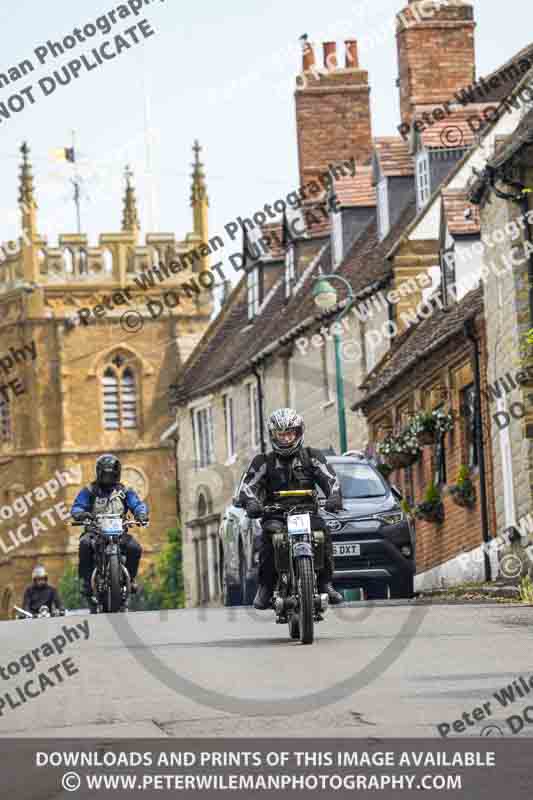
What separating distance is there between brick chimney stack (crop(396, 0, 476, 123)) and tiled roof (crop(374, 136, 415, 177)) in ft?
4.98

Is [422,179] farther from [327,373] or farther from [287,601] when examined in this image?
[287,601]

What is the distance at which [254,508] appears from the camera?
15828mm

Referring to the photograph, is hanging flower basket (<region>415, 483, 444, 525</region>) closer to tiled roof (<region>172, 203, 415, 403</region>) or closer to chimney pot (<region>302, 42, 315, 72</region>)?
tiled roof (<region>172, 203, 415, 403</region>)

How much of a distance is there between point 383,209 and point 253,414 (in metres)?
12.8

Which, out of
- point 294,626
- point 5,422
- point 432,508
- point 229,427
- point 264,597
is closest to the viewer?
point 294,626

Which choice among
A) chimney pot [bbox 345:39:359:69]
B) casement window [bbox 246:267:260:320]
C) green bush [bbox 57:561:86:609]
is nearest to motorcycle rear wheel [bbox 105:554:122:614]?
chimney pot [bbox 345:39:359:69]

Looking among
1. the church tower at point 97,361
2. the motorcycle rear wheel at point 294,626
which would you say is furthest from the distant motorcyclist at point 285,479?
the church tower at point 97,361

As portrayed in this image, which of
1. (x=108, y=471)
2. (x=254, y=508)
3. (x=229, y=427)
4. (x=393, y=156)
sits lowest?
(x=254, y=508)

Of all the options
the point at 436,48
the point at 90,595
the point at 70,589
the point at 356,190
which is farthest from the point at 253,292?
the point at 70,589

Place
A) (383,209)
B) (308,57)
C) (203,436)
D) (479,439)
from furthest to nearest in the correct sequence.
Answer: (203,436)
(308,57)
(383,209)
(479,439)

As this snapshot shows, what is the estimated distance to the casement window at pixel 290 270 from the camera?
57344 millimetres

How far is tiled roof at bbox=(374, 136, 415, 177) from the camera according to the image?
1802 inches
